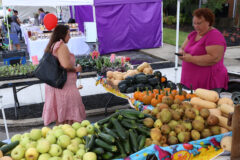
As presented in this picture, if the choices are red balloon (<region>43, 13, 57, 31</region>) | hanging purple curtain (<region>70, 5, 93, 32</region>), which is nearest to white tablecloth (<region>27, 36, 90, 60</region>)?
red balloon (<region>43, 13, 57, 31</region>)

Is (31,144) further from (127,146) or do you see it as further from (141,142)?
(141,142)

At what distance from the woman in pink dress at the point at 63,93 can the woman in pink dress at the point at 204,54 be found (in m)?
1.81

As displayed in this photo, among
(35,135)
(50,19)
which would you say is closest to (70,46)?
(50,19)

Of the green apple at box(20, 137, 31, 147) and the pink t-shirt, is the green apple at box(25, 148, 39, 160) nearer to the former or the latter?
the green apple at box(20, 137, 31, 147)

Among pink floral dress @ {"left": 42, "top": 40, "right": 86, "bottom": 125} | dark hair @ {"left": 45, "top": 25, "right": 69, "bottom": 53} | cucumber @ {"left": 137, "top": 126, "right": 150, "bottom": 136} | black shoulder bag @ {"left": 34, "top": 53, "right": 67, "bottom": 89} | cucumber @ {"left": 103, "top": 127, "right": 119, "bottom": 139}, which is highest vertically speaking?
dark hair @ {"left": 45, "top": 25, "right": 69, "bottom": 53}

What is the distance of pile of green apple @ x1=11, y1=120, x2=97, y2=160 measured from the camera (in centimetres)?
199

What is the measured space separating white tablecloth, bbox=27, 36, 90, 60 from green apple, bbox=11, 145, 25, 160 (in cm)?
827

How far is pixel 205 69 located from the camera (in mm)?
3631

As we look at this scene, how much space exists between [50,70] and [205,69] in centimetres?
238

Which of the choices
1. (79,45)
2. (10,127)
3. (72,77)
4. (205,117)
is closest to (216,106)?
(205,117)

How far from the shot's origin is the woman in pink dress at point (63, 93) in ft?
11.6

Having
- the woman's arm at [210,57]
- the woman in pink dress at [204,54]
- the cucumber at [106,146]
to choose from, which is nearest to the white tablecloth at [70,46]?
the woman in pink dress at [204,54]

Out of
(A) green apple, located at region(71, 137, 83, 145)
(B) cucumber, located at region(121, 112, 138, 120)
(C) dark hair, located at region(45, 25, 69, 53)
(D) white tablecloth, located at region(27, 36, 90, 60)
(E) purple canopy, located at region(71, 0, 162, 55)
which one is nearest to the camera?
(A) green apple, located at region(71, 137, 83, 145)

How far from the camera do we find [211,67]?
Answer: 3607mm
